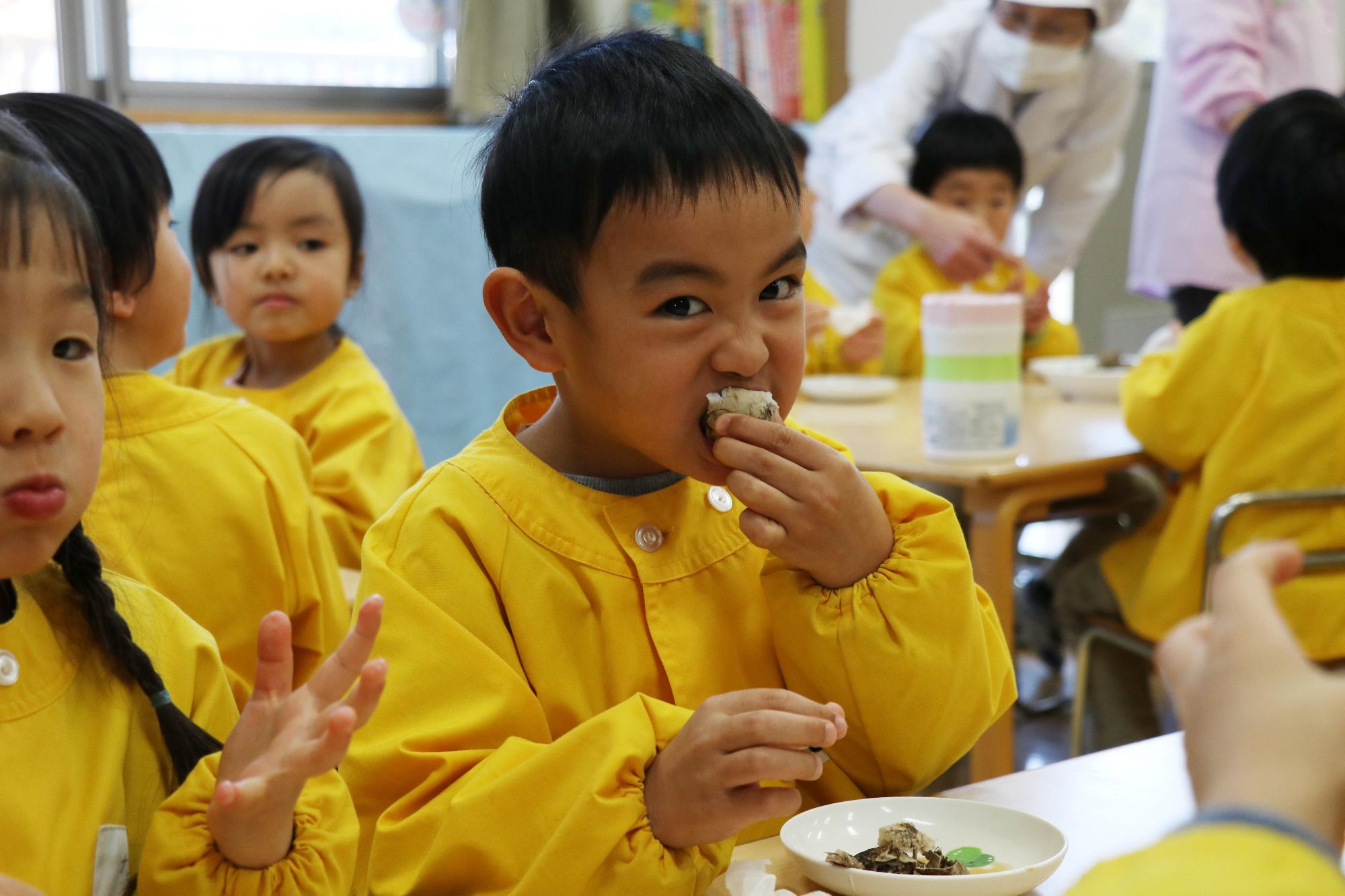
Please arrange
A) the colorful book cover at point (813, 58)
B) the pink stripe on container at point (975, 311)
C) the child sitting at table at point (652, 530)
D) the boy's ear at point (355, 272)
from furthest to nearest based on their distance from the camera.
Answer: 1. the colorful book cover at point (813, 58)
2. the boy's ear at point (355, 272)
3. the pink stripe on container at point (975, 311)
4. the child sitting at table at point (652, 530)

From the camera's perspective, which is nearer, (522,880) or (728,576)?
(522,880)

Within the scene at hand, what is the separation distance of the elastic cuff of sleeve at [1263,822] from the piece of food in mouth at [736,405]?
0.52 meters

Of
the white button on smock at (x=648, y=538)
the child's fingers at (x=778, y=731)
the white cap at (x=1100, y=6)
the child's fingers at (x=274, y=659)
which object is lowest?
the child's fingers at (x=778, y=731)

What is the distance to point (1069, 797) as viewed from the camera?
934mm

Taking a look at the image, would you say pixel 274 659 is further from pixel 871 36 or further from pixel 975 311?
pixel 871 36

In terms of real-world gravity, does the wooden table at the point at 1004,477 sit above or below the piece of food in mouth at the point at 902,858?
below

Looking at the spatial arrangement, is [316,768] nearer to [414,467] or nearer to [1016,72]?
[414,467]

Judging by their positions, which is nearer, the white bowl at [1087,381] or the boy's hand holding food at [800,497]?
the boy's hand holding food at [800,497]

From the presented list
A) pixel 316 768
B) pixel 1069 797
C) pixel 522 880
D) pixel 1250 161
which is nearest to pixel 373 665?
pixel 316 768

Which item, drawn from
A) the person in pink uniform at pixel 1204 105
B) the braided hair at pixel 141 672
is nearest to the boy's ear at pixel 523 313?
the braided hair at pixel 141 672

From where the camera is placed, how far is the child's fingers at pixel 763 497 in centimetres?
95

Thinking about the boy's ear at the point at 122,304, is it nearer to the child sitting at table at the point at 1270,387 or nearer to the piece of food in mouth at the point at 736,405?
the piece of food in mouth at the point at 736,405

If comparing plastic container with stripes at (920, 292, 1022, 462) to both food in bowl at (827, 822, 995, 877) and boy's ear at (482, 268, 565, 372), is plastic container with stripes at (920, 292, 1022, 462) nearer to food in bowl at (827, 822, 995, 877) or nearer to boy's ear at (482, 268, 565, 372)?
boy's ear at (482, 268, 565, 372)

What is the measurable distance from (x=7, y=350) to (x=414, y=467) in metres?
1.54
